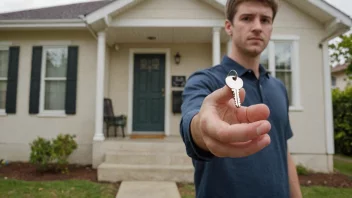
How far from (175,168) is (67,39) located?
422cm

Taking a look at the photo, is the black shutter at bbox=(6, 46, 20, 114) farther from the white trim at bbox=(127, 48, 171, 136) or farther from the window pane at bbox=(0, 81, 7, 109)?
the white trim at bbox=(127, 48, 171, 136)

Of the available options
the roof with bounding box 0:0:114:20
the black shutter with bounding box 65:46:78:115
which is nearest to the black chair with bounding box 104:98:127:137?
the black shutter with bounding box 65:46:78:115

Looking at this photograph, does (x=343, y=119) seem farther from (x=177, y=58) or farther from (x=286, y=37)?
(x=177, y=58)

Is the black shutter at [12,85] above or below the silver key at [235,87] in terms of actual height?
above

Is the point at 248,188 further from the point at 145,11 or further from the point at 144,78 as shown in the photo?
the point at 144,78

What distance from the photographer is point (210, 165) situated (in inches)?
38.4

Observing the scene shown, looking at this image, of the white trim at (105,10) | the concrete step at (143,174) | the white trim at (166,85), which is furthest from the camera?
the white trim at (166,85)

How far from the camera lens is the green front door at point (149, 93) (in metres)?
6.70

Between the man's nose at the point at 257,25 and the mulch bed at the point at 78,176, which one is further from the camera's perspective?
the mulch bed at the point at 78,176

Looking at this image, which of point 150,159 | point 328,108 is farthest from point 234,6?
point 328,108

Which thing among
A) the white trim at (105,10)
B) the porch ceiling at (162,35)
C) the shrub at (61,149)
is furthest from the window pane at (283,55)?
the shrub at (61,149)

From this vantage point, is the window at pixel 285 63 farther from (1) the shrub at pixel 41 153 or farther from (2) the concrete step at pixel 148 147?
(1) the shrub at pixel 41 153

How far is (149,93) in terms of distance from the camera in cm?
677

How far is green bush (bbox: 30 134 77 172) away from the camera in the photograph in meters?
4.94
